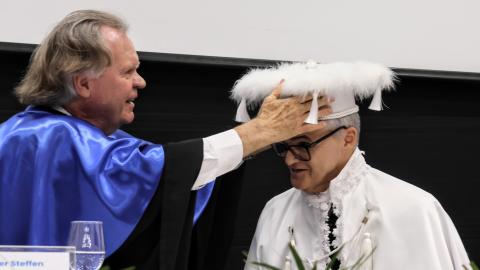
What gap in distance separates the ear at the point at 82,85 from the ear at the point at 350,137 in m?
0.90

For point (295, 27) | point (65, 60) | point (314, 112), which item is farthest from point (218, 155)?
point (295, 27)

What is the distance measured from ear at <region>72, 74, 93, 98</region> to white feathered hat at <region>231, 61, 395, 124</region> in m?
0.51

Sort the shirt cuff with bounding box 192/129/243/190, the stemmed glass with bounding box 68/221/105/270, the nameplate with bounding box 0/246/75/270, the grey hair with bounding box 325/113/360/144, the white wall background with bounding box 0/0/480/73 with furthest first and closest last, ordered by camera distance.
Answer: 1. the white wall background with bounding box 0/0/480/73
2. the grey hair with bounding box 325/113/360/144
3. the shirt cuff with bounding box 192/129/243/190
4. the stemmed glass with bounding box 68/221/105/270
5. the nameplate with bounding box 0/246/75/270

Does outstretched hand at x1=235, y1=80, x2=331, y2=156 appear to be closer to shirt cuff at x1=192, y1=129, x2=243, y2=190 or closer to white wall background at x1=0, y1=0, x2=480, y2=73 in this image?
shirt cuff at x1=192, y1=129, x2=243, y2=190

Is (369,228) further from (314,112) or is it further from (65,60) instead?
(65,60)

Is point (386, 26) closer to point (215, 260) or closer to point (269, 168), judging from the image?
point (269, 168)

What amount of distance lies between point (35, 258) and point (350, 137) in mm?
1437

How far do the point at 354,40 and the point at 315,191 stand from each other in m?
1.00

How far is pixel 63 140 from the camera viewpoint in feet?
9.35

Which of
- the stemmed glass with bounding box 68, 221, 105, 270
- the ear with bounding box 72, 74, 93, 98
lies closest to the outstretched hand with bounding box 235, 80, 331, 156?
the ear with bounding box 72, 74, 93, 98

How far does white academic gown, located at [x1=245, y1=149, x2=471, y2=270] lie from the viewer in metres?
2.95

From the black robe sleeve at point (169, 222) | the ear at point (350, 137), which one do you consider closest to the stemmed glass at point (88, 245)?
the black robe sleeve at point (169, 222)

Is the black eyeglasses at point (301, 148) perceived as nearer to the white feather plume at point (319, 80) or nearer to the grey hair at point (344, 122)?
the grey hair at point (344, 122)

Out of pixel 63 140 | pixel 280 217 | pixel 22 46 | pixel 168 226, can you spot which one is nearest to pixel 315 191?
pixel 280 217
